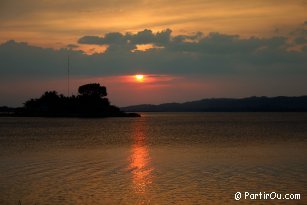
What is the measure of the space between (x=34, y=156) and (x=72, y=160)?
20.6ft

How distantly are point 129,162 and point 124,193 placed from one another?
49.3ft

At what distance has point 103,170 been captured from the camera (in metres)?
35.4

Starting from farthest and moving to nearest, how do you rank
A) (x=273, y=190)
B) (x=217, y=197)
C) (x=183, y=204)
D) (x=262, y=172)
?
(x=262, y=172), (x=273, y=190), (x=217, y=197), (x=183, y=204)

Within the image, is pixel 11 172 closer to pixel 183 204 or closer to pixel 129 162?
pixel 129 162

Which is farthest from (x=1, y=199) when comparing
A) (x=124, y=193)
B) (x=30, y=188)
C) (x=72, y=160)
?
(x=72, y=160)

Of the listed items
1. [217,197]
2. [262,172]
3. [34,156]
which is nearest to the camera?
[217,197]

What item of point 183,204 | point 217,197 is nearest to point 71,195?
point 183,204

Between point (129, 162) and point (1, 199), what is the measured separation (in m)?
17.9

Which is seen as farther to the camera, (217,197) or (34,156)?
(34,156)

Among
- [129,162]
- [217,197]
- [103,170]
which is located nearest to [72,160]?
[129,162]

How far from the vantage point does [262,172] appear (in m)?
33.9

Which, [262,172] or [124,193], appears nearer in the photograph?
[124,193]

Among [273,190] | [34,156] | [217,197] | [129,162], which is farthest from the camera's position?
[34,156]

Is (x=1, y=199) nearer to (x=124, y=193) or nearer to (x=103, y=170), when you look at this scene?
(x=124, y=193)
